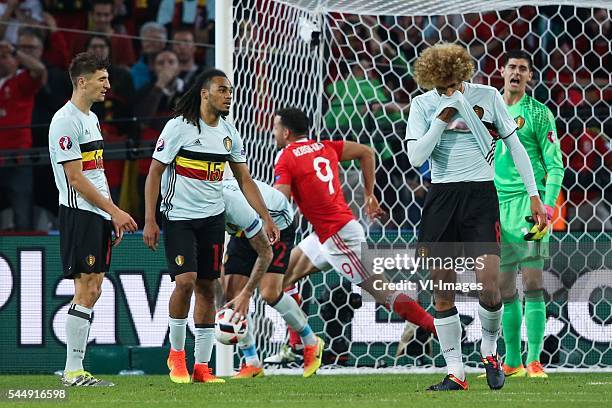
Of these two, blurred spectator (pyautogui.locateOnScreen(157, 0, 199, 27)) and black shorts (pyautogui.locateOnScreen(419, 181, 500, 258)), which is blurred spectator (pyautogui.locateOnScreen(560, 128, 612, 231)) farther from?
blurred spectator (pyautogui.locateOnScreen(157, 0, 199, 27))

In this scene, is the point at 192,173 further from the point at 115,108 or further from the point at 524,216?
the point at 115,108

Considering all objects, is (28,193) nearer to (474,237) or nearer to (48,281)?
(48,281)

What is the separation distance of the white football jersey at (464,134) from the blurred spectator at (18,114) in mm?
5344

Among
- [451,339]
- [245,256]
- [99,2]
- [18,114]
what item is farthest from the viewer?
[99,2]

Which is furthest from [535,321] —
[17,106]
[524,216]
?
[17,106]

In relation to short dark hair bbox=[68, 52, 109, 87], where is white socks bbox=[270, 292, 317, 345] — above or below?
below

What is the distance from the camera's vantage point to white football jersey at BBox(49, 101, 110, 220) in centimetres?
684

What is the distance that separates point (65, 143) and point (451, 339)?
242cm

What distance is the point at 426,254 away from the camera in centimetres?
640

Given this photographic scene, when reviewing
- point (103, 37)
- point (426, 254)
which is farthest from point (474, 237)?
point (103, 37)

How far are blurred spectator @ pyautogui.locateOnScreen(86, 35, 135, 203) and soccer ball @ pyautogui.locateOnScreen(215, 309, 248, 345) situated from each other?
381 cm

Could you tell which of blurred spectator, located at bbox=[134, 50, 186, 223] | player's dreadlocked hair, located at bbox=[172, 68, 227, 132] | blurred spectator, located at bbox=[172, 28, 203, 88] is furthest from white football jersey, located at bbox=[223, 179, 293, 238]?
blurred spectator, located at bbox=[172, 28, 203, 88]

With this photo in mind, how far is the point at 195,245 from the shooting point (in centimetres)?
729

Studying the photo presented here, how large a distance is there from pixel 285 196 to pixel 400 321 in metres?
1.52
